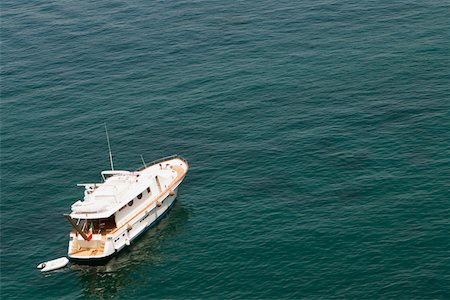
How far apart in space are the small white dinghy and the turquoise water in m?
1.00

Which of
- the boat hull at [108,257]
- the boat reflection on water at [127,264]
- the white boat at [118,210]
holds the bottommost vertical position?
the boat reflection on water at [127,264]

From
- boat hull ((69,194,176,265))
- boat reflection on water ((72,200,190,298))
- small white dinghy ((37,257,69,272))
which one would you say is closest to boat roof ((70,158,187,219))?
boat hull ((69,194,176,265))

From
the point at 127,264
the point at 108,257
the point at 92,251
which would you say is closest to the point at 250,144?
the point at 127,264

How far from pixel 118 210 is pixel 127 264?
7.71m

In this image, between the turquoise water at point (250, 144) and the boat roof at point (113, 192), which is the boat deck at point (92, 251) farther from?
the boat roof at point (113, 192)

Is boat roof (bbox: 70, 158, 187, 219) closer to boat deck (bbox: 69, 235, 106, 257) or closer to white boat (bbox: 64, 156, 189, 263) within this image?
white boat (bbox: 64, 156, 189, 263)

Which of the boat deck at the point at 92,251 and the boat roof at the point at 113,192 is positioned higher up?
the boat roof at the point at 113,192

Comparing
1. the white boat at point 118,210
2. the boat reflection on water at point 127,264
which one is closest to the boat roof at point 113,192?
the white boat at point 118,210

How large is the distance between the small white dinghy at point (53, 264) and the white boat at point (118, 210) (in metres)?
1.15

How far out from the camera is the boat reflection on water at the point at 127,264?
333 feet

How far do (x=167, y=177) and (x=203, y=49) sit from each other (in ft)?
204

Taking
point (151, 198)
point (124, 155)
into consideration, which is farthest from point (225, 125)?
point (151, 198)

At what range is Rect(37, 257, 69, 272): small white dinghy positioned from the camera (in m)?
104

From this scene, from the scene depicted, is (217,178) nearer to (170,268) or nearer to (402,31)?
(170,268)
